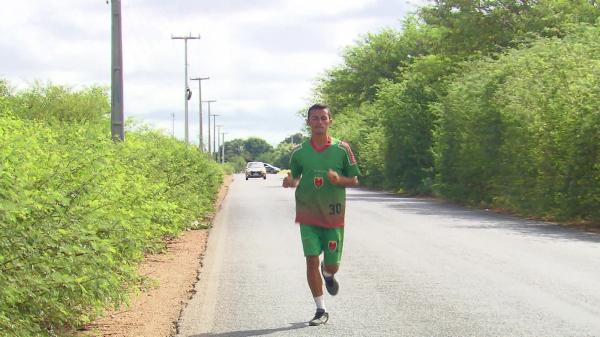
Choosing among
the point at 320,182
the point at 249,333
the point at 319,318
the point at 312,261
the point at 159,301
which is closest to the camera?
the point at 249,333

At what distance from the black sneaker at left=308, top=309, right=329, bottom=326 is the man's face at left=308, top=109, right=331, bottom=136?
1.57 meters

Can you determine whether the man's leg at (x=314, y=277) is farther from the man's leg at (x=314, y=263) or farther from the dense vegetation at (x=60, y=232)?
the dense vegetation at (x=60, y=232)

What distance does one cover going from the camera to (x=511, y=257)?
1357 centimetres

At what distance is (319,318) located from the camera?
26.8ft

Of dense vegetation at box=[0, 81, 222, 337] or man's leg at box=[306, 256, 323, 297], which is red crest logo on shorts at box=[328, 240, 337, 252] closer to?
man's leg at box=[306, 256, 323, 297]

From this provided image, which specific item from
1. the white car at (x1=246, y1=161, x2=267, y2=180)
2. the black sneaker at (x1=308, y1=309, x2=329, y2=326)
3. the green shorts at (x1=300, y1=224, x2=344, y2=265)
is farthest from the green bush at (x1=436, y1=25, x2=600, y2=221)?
the white car at (x1=246, y1=161, x2=267, y2=180)

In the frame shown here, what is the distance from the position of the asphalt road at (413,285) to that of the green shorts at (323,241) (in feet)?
2.00

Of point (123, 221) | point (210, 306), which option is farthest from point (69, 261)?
point (210, 306)

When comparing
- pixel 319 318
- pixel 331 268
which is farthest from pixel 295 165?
pixel 319 318

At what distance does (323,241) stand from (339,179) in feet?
2.11

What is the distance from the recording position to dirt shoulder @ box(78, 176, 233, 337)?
321 inches

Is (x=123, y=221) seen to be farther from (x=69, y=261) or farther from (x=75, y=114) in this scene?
(x=75, y=114)

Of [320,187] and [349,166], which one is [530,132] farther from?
[320,187]

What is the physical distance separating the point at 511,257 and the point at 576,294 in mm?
3762
